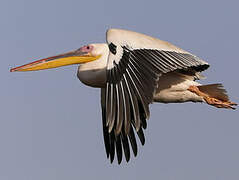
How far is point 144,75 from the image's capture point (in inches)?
388

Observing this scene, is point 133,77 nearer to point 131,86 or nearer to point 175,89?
point 131,86

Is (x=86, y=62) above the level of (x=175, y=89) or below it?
above

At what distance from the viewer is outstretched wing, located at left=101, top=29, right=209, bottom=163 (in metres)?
9.57

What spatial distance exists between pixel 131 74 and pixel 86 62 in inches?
75.1

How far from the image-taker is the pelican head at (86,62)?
11.2 m

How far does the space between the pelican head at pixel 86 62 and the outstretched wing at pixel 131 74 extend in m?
0.91

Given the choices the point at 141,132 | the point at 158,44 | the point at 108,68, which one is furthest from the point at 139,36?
the point at 141,132

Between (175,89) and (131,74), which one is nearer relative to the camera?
(131,74)

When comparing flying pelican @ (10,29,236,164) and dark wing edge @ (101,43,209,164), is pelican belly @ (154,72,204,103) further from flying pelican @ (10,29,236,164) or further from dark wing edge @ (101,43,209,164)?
dark wing edge @ (101,43,209,164)

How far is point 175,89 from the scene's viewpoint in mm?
11484

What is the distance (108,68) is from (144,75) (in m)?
0.49

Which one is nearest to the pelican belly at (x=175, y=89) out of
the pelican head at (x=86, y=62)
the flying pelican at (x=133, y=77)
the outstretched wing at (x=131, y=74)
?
the flying pelican at (x=133, y=77)

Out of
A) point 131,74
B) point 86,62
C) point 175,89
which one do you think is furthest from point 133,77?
point 86,62

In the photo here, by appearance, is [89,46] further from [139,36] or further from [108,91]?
[108,91]
